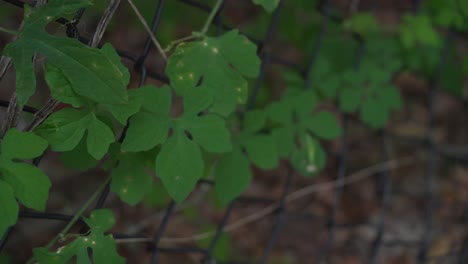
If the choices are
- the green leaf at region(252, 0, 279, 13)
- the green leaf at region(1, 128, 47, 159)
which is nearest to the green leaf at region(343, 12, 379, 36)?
the green leaf at region(252, 0, 279, 13)

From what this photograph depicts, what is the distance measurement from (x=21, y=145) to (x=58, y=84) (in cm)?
12

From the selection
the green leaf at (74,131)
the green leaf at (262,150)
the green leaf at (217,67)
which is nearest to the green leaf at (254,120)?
the green leaf at (262,150)

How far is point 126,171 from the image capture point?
4.35 feet

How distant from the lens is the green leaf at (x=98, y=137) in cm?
115

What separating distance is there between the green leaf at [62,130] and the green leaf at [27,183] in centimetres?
6

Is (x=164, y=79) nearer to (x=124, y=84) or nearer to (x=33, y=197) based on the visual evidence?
(x=124, y=84)

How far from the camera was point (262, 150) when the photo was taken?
154 centimetres

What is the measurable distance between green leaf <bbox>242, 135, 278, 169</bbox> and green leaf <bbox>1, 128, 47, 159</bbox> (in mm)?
567

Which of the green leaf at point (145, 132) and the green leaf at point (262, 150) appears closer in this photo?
the green leaf at point (145, 132)

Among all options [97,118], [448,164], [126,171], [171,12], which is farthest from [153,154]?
[448,164]

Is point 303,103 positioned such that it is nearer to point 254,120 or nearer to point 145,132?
point 254,120

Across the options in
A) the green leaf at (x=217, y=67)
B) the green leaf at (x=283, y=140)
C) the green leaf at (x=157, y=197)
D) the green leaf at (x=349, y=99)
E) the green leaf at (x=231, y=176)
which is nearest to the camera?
the green leaf at (x=217, y=67)

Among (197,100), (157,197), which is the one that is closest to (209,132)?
(197,100)

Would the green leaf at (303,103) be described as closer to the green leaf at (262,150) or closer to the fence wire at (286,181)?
the fence wire at (286,181)
